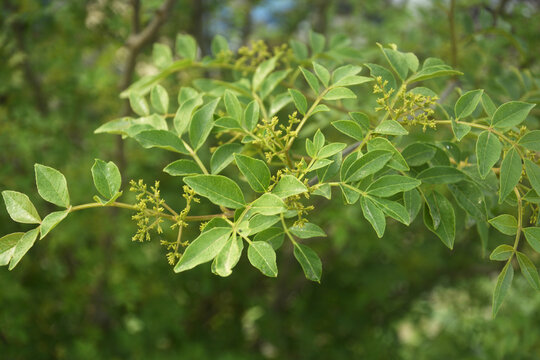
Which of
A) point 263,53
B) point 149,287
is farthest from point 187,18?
point 263,53

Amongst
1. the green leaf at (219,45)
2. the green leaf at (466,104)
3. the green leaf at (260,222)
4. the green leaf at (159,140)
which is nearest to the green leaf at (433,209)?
the green leaf at (466,104)

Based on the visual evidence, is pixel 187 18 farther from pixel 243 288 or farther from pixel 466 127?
pixel 466 127

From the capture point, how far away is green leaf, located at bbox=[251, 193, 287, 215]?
46cm

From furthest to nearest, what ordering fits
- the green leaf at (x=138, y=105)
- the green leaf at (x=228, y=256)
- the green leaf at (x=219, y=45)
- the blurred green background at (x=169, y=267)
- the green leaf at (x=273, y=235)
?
the blurred green background at (x=169, y=267)
the green leaf at (x=219, y=45)
the green leaf at (x=138, y=105)
the green leaf at (x=273, y=235)
the green leaf at (x=228, y=256)

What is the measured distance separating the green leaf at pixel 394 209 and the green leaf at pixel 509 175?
11cm

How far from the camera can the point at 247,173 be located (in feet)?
1.65

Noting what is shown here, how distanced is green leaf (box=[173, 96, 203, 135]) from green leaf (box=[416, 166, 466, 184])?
12.2 inches

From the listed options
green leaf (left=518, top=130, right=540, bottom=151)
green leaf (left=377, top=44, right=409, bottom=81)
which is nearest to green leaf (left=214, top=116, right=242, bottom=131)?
green leaf (left=377, top=44, right=409, bottom=81)

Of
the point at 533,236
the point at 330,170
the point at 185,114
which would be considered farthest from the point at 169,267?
the point at 533,236

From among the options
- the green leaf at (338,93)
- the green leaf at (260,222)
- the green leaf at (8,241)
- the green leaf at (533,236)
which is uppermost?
the green leaf at (338,93)

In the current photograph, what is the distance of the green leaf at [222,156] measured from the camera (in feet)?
1.98

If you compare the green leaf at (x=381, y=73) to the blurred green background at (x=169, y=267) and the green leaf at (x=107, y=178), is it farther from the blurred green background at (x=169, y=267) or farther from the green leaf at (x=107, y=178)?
the blurred green background at (x=169, y=267)

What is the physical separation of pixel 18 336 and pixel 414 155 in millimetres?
1266

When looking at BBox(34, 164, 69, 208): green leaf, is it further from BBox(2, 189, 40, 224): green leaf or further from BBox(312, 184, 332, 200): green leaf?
BBox(312, 184, 332, 200): green leaf
